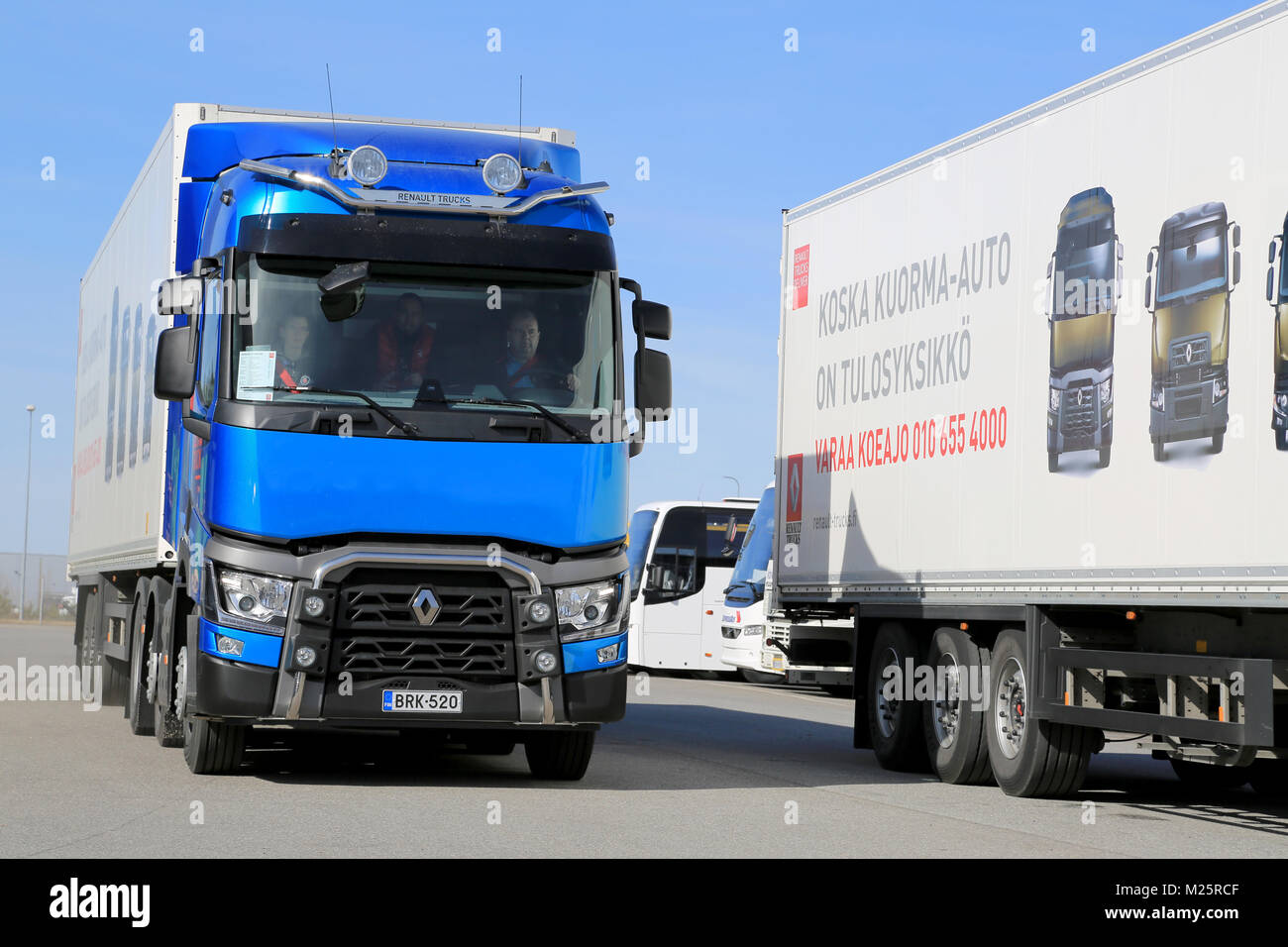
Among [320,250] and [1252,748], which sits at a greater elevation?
[320,250]

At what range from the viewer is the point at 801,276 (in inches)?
641

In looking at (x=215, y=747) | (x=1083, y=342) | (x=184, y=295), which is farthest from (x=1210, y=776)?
(x=184, y=295)

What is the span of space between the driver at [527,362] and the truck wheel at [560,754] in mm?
2412

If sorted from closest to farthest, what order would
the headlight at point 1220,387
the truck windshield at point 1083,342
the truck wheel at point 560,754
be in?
the headlight at point 1220,387 < the truck windshield at point 1083,342 < the truck wheel at point 560,754

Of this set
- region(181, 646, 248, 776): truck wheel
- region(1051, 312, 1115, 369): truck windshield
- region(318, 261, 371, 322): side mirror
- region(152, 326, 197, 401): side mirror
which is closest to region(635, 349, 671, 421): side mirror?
region(318, 261, 371, 322): side mirror

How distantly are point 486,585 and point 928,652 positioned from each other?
14.4ft

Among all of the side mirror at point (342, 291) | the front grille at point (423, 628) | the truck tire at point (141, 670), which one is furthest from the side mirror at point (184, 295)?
the truck tire at point (141, 670)

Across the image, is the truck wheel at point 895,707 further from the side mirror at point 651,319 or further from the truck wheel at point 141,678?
the truck wheel at point 141,678

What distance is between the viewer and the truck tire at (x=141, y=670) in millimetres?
14461

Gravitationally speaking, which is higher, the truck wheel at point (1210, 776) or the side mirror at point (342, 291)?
the side mirror at point (342, 291)

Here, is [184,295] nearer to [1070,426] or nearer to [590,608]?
[590,608]
